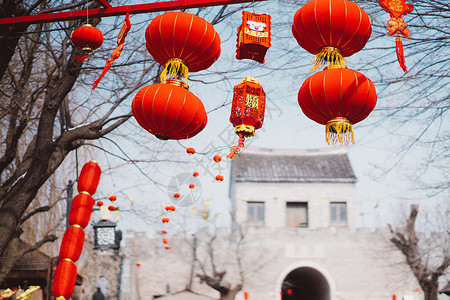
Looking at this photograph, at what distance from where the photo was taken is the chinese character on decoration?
348 centimetres

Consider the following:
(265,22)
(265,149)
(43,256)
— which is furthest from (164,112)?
(265,149)

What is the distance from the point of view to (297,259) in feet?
80.7

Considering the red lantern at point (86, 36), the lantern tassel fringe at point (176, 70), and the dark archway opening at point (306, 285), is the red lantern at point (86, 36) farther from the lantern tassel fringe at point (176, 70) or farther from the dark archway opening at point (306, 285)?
the dark archway opening at point (306, 285)

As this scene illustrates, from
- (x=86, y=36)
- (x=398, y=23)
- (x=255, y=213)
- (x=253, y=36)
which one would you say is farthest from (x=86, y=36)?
(x=255, y=213)

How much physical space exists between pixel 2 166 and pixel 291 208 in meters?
20.6

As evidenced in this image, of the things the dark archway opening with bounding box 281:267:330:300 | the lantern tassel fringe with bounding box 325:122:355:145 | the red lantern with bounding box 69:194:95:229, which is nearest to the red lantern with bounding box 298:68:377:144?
the lantern tassel fringe with bounding box 325:122:355:145

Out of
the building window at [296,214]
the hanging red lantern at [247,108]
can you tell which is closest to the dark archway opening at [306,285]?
the building window at [296,214]

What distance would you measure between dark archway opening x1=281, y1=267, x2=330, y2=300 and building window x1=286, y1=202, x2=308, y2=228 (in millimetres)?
2390

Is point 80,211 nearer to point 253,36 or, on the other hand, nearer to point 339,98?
point 253,36

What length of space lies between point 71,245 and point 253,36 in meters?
5.00

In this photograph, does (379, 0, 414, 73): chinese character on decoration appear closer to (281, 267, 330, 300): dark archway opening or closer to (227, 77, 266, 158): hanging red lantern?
(227, 77, 266, 158): hanging red lantern

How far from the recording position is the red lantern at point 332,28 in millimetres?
3518

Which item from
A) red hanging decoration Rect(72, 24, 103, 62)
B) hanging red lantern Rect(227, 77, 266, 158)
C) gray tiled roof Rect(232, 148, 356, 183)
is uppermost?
gray tiled roof Rect(232, 148, 356, 183)

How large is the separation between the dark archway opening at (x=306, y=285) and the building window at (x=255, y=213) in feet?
11.1
